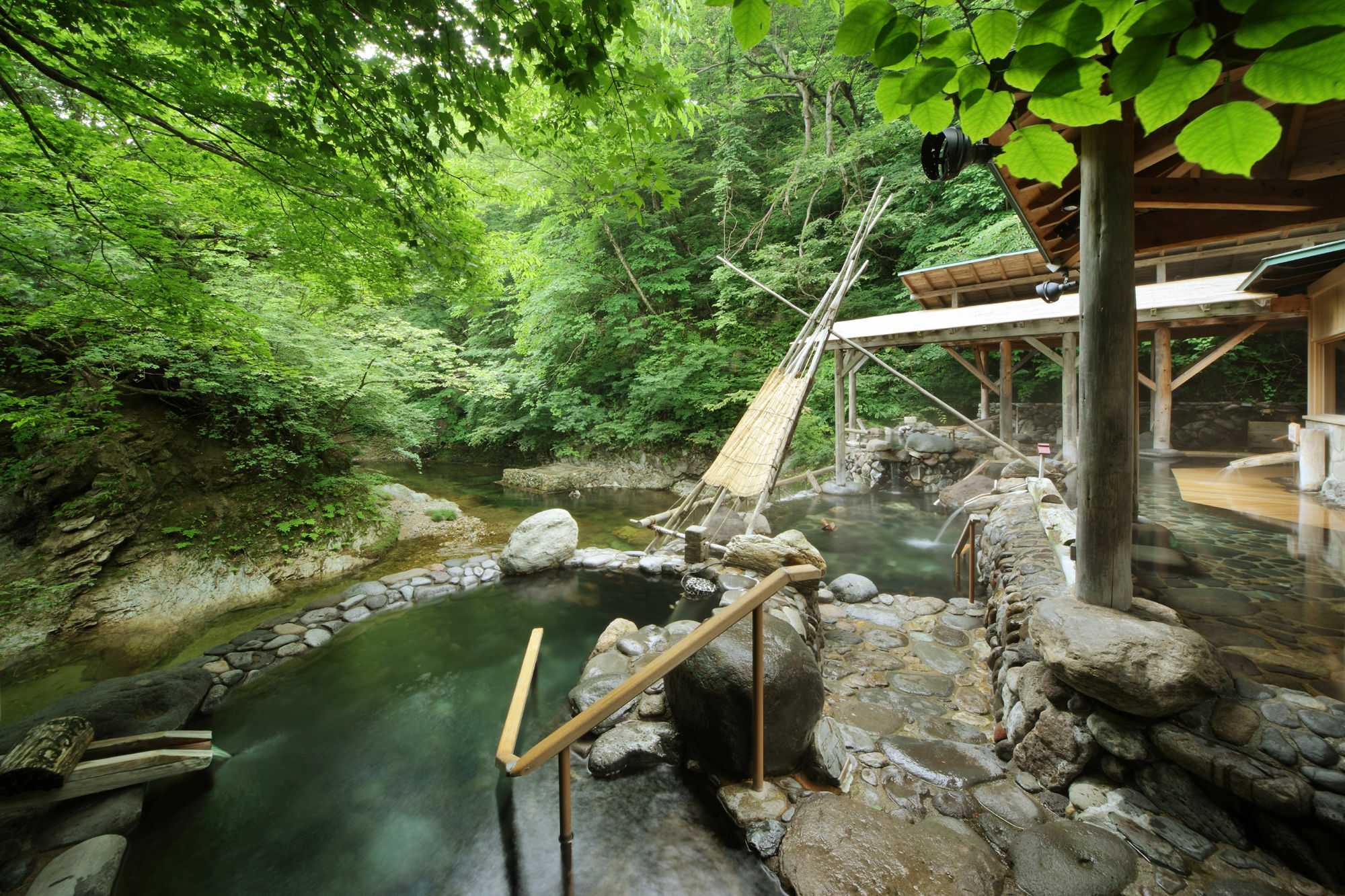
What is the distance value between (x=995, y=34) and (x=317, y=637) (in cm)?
607

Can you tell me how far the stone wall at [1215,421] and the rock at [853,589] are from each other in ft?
23.9

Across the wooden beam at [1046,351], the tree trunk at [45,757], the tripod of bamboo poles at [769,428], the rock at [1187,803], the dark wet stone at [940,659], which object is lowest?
the dark wet stone at [940,659]

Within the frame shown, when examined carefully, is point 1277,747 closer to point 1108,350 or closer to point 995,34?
point 1108,350

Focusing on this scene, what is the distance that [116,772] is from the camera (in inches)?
106

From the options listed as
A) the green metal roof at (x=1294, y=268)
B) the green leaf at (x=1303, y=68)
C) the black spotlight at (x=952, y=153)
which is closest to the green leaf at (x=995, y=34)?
the green leaf at (x=1303, y=68)

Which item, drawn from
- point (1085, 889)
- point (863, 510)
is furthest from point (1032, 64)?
point (863, 510)

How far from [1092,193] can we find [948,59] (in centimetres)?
215

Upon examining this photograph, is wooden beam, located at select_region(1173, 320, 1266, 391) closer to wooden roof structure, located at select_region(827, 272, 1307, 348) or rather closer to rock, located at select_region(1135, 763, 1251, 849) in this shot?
wooden roof structure, located at select_region(827, 272, 1307, 348)

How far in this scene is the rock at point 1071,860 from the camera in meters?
1.86

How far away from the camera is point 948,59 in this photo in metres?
0.87

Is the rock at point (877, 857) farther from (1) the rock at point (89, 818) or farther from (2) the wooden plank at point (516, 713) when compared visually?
(1) the rock at point (89, 818)

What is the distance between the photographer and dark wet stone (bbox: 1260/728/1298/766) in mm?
1812

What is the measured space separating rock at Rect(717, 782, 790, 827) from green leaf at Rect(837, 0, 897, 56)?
9.62 ft

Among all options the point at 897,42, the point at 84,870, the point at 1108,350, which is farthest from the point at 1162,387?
the point at 84,870
